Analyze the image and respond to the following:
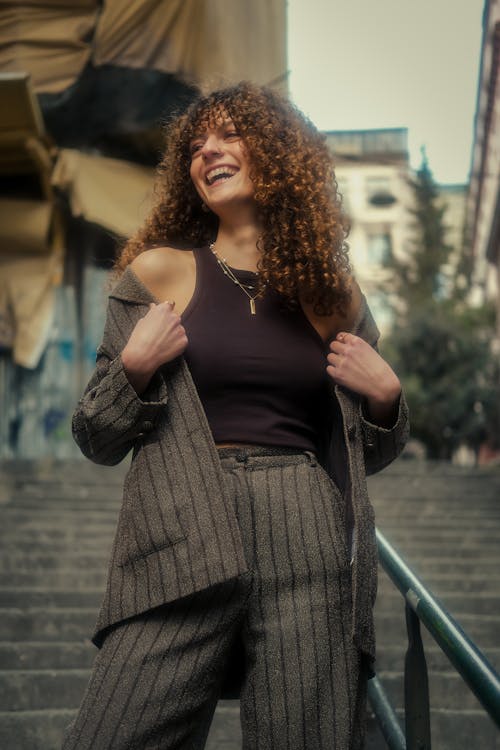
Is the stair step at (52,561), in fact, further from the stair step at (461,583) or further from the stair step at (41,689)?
the stair step at (41,689)

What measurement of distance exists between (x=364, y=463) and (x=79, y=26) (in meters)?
8.54

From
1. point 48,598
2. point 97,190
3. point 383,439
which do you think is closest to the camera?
point 383,439

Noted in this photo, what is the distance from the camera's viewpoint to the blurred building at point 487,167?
2292cm

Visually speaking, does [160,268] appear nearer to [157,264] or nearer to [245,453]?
[157,264]

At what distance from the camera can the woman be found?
1.60 meters

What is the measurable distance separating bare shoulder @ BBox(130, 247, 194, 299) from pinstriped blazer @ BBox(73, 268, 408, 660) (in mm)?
29

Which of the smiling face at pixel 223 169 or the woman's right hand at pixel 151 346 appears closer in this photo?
the woman's right hand at pixel 151 346

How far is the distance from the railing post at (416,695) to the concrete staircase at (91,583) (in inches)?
43.9

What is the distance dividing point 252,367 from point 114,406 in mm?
247

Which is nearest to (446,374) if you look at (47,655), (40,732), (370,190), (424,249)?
(424,249)

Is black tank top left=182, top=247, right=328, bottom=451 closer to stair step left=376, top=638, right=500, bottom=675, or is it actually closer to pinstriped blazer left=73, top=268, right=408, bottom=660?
pinstriped blazer left=73, top=268, right=408, bottom=660

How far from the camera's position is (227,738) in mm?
3371

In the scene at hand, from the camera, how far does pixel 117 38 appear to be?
367 inches

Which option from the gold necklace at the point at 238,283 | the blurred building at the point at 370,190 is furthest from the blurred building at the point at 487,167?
the gold necklace at the point at 238,283
